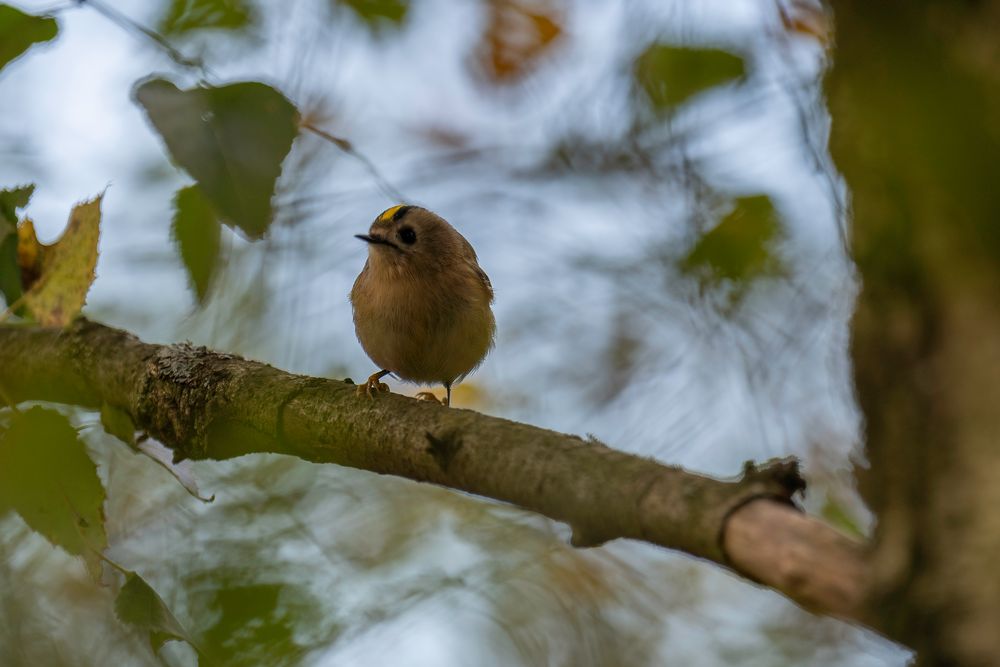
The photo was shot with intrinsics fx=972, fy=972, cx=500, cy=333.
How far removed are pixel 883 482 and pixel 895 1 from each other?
19.9 inches

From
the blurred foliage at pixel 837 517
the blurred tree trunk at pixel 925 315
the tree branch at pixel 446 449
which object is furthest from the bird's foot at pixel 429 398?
the blurred tree trunk at pixel 925 315

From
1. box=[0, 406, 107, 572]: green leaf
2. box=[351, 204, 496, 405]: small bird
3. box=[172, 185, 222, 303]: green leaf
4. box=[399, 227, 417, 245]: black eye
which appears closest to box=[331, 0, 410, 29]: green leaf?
box=[172, 185, 222, 303]: green leaf

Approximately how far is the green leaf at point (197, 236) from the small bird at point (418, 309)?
195 centimetres

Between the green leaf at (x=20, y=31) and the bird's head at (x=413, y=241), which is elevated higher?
the green leaf at (x=20, y=31)

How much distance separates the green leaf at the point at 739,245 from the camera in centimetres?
196

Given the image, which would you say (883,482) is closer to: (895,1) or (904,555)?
(904,555)

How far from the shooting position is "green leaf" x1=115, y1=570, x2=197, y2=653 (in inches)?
60.1

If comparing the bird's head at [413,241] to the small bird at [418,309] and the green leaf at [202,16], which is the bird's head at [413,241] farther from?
the green leaf at [202,16]

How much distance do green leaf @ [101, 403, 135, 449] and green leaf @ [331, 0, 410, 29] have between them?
1.03 metres

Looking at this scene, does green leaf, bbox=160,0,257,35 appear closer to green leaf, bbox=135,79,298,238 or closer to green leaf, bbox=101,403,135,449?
green leaf, bbox=135,79,298,238

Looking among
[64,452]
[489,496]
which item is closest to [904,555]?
[489,496]

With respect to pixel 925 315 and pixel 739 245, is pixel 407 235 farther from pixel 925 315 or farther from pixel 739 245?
pixel 925 315

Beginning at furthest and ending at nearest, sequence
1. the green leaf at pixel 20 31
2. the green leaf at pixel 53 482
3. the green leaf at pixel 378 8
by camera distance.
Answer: the green leaf at pixel 378 8
the green leaf at pixel 20 31
the green leaf at pixel 53 482

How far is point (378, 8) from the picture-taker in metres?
1.74
